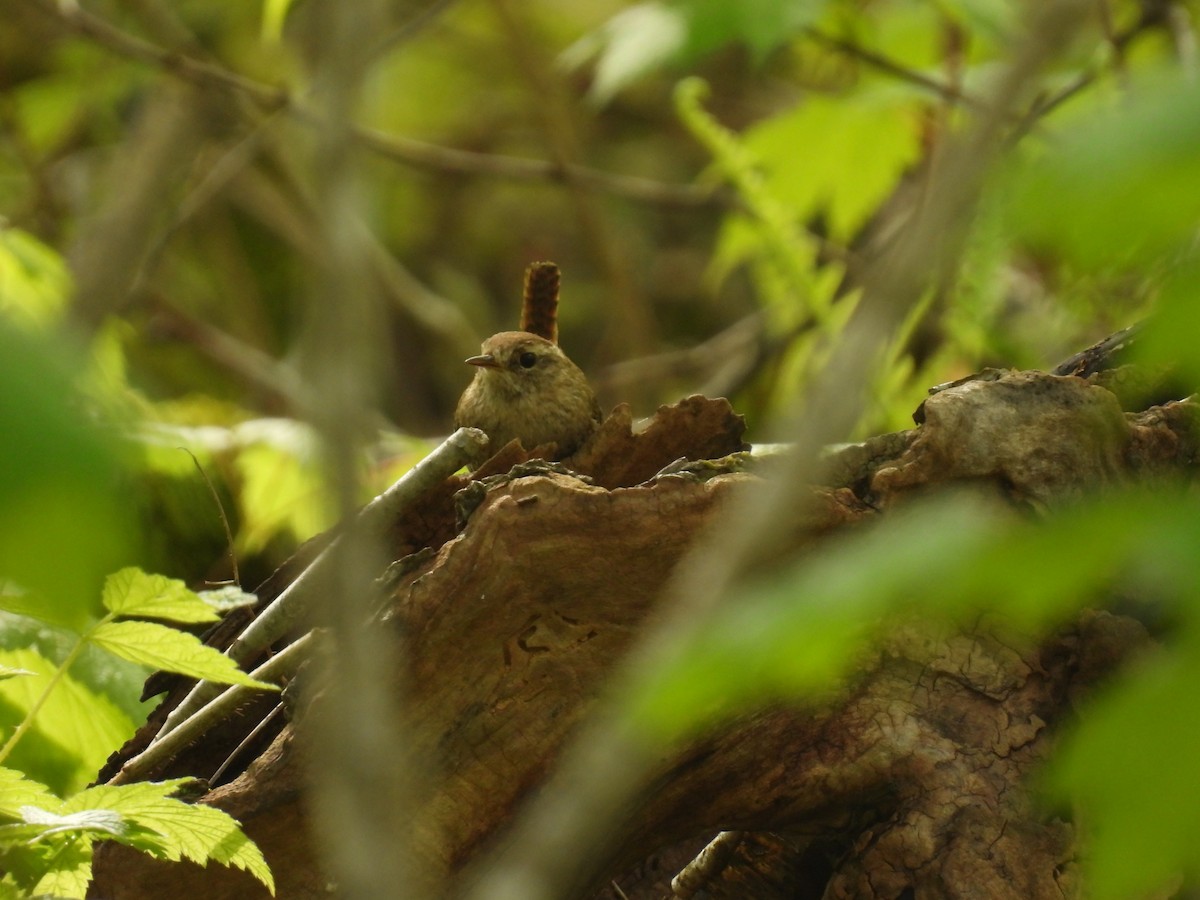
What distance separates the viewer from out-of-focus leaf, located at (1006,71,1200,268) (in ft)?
2.23

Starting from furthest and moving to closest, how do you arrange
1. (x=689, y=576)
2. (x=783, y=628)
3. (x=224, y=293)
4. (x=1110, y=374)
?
(x=224, y=293), (x=1110, y=374), (x=689, y=576), (x=783, y=628)

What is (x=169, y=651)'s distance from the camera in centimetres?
169

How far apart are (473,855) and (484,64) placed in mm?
5454

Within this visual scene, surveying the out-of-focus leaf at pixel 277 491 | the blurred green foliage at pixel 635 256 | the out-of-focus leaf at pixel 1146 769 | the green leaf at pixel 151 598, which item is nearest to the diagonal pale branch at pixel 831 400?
the blurred green foliage at pixel 635 256

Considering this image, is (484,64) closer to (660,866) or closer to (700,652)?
(660,866)

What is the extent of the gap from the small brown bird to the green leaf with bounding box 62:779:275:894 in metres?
1.35

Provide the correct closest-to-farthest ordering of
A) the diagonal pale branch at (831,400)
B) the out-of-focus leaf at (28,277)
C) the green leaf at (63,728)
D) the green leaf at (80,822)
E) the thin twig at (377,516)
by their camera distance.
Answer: the diagonal pale branch at (831,400) → the green leaf at (80,822) → the thin twig at (377,516) → the green leaf at (63,728) → the out-of-focus leaf at (28,277)

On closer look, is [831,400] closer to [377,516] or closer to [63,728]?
[377,516]

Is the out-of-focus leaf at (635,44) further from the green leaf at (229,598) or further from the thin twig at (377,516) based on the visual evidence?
the green leaf at (229,598)

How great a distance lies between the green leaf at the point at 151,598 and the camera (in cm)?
174

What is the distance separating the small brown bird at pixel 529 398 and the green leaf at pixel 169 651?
124 cm

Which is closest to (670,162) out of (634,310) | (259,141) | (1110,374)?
(634,310)

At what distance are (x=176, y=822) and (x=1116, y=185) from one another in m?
1.37

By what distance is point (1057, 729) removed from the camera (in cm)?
192
